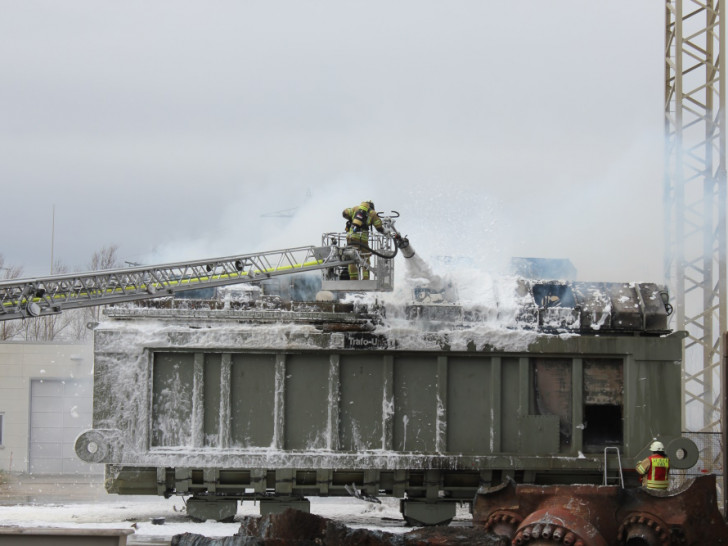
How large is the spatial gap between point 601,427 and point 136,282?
560cm

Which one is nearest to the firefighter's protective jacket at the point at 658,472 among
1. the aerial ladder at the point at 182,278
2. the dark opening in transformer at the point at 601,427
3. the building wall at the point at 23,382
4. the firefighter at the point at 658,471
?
the firefighter at the point at 658,471

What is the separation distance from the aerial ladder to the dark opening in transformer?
9.09ft

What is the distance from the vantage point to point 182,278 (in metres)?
10.9

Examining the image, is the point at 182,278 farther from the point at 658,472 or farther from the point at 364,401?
the point at 658,472

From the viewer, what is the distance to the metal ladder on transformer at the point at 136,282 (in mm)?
9531

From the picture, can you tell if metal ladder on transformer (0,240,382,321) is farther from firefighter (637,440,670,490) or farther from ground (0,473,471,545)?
firefighter (637,440,670,490)

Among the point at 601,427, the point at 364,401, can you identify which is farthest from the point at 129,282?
the point at 601,427

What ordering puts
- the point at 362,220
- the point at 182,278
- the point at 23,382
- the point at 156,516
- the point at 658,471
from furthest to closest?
the point at 23,382 → the point at 156,516 → the point at 362,220 → the point at 182,278 → the point at 658,471

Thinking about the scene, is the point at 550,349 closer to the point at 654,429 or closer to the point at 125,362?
the point at 654,429

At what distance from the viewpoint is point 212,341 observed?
33.8ft

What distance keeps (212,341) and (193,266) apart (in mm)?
1099

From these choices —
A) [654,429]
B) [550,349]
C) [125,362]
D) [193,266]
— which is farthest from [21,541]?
[654,429]

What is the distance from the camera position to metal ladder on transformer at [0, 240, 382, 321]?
31.3 feet

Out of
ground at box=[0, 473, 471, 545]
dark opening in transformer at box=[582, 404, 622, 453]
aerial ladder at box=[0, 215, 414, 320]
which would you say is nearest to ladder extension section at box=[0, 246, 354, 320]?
aerial ladder at box=[0, 215, 414, 320]
